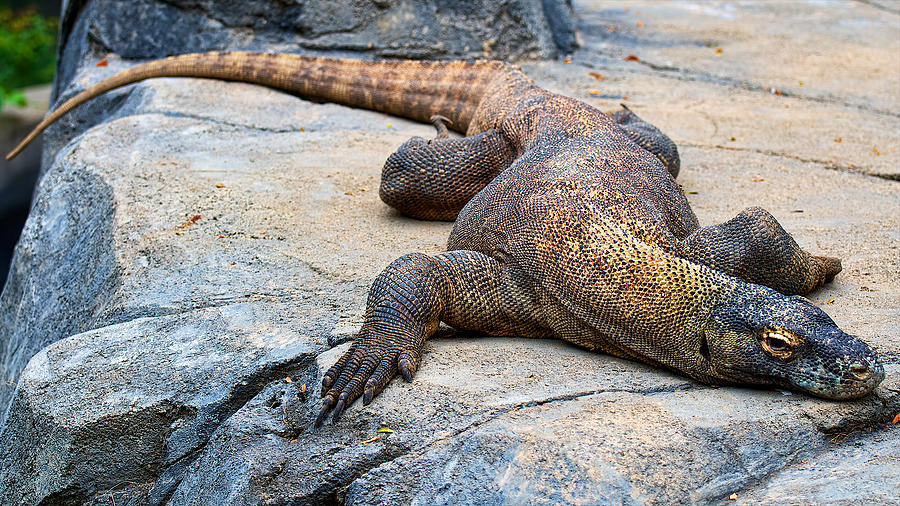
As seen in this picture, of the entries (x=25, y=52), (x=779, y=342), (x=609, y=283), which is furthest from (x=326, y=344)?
(x=25, y=52)

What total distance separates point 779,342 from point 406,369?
116 centimetres

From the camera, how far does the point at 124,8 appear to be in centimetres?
811

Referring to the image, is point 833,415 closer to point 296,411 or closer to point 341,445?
point 341,445

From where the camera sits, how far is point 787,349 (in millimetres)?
2773

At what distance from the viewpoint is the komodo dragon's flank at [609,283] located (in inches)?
111

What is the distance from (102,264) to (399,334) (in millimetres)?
1926

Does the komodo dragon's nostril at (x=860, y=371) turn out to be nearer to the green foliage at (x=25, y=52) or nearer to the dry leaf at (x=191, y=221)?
the dry leaf at (x=191, y=221)

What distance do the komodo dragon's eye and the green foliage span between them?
55.1 ft

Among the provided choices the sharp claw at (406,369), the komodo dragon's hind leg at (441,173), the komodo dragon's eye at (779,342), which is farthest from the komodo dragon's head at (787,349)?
the komodo dragon's hind leg at (441,173)

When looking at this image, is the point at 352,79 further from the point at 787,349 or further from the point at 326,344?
the point at 787,349

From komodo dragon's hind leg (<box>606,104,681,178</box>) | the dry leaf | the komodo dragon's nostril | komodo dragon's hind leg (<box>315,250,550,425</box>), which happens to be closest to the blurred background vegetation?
the dry leaf

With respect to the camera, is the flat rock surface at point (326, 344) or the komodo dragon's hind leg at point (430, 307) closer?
the flat rock surface at point (326, 344)

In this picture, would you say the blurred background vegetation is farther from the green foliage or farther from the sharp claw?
the sharp claw

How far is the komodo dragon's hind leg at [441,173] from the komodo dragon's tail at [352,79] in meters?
1.13
